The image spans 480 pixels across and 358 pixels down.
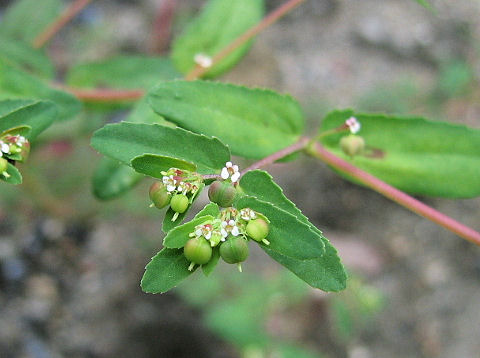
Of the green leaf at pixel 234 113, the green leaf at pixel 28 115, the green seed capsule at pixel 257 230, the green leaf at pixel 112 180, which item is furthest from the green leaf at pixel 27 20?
the green seed capsule at pixel 257 230

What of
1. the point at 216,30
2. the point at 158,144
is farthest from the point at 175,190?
the point at 216,30

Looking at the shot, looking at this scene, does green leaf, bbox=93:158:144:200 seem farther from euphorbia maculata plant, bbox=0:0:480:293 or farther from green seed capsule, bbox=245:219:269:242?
green seed capsule, bbox=245:219:269:242

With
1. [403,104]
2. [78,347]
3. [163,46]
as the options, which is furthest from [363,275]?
[163,46]

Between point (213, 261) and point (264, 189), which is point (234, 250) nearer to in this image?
point (213, 261)

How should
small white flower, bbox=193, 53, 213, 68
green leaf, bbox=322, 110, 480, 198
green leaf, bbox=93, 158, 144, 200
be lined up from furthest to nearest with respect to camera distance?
small white flower, bbox=193, 53, 213, 68 → green leaf, bbox=93, 158, 144, 200 → green leaf, bbox=322, 110, 480, 198

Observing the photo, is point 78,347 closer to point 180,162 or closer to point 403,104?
point 180,162

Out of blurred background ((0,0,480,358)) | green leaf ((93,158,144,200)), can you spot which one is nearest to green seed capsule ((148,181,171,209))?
green leaf ((93,158,144,200))

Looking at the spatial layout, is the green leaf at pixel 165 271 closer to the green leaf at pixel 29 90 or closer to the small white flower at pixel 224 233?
the small white flower at pixel 224 233
